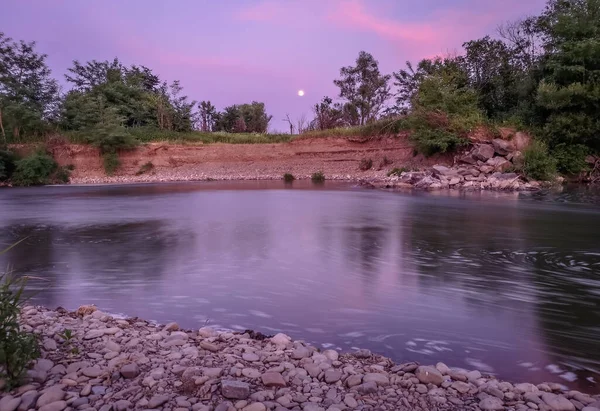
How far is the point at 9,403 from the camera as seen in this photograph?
2.81 metres

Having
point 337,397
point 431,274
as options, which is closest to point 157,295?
point 337,397

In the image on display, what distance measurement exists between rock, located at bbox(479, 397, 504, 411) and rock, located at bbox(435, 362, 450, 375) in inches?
18.2

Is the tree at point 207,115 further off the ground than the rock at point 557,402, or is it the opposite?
the tree at point 207,115

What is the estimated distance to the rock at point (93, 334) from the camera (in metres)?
3.94

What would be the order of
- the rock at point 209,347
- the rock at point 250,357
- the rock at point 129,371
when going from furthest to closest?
1. the rock at point 209,347
2. the rock at point 250,357
3. the rock at point 129,371

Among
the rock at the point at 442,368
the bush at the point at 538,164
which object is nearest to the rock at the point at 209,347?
the rock at the point at 442,368

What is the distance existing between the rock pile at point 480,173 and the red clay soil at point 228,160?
7.86 meters

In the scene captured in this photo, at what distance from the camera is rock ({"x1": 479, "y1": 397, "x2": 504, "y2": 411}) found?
287 cm

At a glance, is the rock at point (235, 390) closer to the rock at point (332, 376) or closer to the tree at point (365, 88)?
the rock at point (332, 376)

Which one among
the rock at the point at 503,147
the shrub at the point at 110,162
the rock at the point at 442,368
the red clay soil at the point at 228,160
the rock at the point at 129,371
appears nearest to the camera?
the rock at the point at 129,371

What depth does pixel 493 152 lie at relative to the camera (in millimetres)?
25641

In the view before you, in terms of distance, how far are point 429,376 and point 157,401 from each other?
1922 mm

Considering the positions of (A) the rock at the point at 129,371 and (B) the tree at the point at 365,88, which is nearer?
(A) the rock at the point at 129,371

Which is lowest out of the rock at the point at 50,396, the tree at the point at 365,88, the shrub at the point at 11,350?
the rock at the point at 50,396
